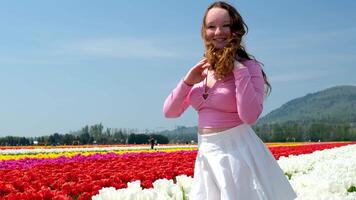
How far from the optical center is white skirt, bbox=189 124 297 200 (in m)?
3.29

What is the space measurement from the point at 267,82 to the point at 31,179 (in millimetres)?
4952

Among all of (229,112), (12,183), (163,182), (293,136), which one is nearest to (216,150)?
(229,112)

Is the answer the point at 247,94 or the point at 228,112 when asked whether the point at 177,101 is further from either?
the point at 247,94

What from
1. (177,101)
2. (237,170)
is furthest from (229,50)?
(237,170)

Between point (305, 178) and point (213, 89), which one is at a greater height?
point (213, 89)

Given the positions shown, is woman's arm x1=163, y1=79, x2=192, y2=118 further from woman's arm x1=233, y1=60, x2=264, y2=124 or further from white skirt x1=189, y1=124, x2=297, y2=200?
woman's arm x1=233, y1=60, x2=264, y2=124

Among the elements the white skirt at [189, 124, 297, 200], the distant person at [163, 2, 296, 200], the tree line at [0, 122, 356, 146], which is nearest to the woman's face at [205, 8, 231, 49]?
the distant person at [163, 2, 296, 200]

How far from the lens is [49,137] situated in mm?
50562

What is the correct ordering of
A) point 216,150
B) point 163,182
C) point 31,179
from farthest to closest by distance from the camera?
1. point 31,179
2. point 163,182
3. point 216,150

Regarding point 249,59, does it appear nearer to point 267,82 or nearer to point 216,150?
point 267,82

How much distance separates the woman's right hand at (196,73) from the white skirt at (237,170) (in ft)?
1.22

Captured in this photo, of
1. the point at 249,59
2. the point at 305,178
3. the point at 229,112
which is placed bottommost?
the point at 305,178

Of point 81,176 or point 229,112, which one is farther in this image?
point 81,176

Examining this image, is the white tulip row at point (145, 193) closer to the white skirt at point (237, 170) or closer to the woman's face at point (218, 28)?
the white skirt at point (237, 170)
